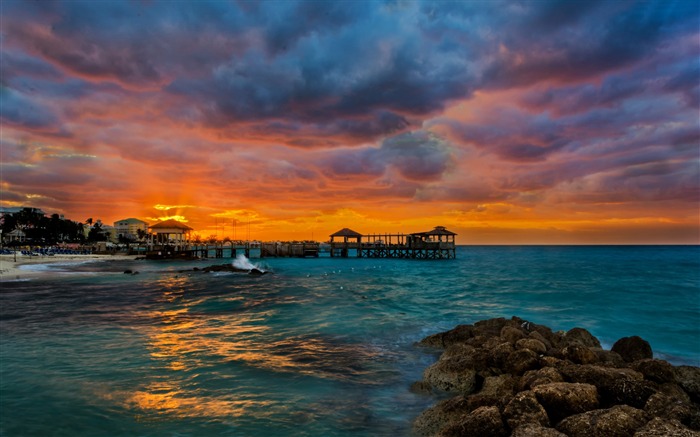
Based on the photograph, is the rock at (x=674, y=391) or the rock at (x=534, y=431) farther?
the rock at (x=674, y=391)

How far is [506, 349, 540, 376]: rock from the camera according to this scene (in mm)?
7992

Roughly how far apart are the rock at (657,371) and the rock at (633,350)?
7.75 ft

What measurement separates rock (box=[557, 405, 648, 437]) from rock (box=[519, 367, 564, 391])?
3.58ft

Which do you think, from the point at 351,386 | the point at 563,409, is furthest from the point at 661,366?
the point at 351,386

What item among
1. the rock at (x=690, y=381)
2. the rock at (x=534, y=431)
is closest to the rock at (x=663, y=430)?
the rock at (x=534, y=431)

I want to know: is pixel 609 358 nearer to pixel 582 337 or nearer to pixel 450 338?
pixel 582 337

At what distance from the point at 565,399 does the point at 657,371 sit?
2.84 meters

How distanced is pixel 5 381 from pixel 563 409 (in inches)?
454

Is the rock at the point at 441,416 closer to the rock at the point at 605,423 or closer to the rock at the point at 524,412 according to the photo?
the rock at the point at 524,412

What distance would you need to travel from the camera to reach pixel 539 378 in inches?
264

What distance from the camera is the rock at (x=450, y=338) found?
40.9ft

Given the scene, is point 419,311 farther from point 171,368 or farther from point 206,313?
point 171,368

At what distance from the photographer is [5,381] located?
920 cm

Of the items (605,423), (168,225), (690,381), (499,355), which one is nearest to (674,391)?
(690,381)
